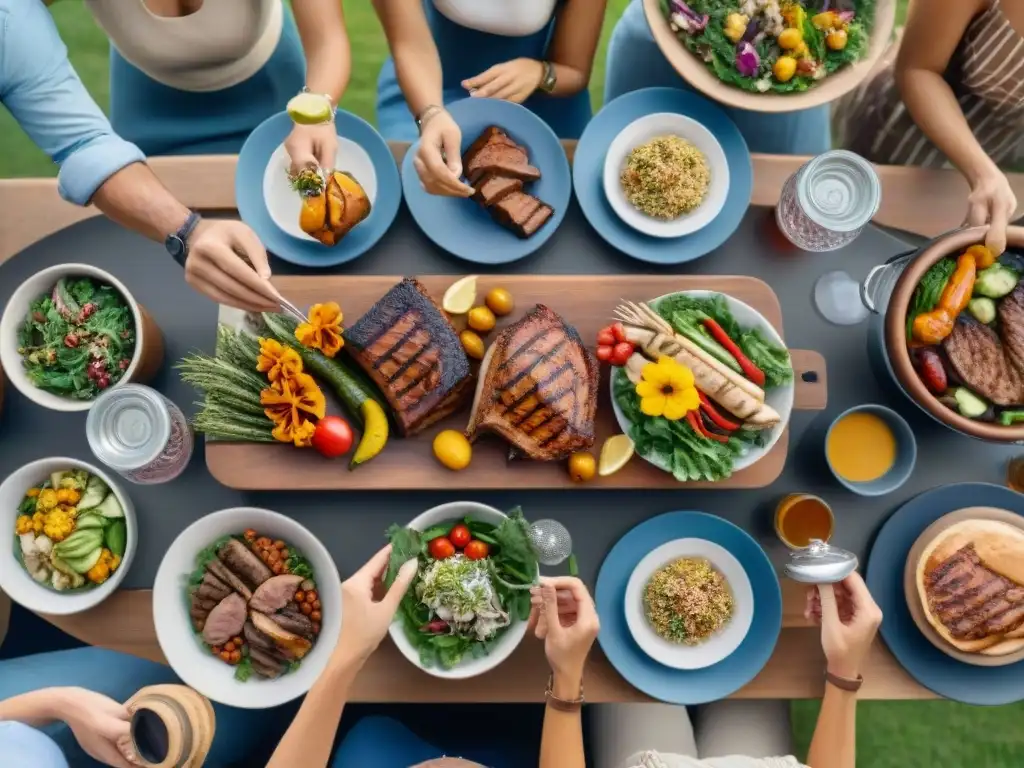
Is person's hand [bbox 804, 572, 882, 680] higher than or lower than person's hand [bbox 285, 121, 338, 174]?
lower

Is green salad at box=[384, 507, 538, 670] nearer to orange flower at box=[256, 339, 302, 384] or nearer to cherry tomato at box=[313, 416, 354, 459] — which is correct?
cherry tomato at box=[313, 416, 354, 459]

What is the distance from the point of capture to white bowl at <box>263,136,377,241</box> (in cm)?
172

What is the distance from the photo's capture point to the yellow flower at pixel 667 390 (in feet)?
4.90

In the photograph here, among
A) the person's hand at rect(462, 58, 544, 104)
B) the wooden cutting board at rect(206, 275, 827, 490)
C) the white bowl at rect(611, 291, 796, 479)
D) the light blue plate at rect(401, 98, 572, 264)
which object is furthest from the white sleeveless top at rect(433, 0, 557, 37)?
the white bowl at rect(611, 291, 796, 479)

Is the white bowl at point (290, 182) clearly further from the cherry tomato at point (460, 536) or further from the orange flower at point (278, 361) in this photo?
the cherry tomato at point (460, 536)

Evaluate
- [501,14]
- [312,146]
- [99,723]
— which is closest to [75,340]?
[312,146]

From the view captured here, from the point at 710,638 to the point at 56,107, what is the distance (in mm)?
1979

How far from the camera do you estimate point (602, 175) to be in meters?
1.80

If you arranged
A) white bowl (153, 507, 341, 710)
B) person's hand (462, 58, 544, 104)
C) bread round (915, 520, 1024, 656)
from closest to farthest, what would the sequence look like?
white bowl (153, 507, 341, 710) → bread round (915, 520, 1024, 656) → person's hand (462, 58, 544, 104)

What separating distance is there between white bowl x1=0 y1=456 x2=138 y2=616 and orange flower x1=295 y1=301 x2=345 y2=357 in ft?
1.79

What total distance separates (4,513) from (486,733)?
1.38 meters

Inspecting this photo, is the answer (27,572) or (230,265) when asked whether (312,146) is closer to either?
(230,265)

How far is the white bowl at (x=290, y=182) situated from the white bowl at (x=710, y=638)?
1.16 meters

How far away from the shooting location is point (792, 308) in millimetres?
1857
